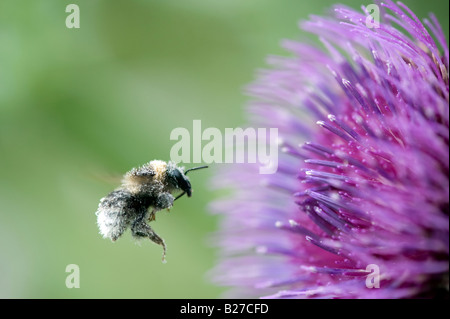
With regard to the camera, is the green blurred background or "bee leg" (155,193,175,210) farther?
the green blurred background

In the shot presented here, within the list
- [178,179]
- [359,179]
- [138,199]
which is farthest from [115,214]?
[359,179]

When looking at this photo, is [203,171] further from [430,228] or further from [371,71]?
[430,228]

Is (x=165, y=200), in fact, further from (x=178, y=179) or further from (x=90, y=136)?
(x=90, y=136)

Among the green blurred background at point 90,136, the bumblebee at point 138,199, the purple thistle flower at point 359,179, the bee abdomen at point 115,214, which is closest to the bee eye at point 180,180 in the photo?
the bumblebee at point 138,199

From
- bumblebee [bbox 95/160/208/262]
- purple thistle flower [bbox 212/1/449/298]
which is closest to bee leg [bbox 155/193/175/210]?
bumblebee [bbox 95/160/208/262]

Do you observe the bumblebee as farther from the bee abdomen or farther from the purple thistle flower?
the purple thistle flower
